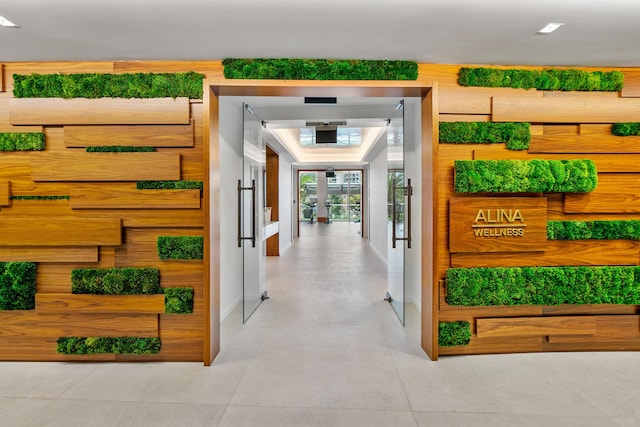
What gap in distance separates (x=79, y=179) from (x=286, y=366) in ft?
7.95

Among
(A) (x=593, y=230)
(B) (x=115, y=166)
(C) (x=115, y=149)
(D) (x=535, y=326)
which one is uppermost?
(C) (x=115, y=149)

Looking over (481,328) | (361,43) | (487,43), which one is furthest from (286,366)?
(487,43)

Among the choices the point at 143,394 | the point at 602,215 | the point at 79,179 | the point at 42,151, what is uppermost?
the point at 42,151

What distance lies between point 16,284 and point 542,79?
505cm

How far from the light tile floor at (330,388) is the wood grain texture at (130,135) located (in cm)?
195

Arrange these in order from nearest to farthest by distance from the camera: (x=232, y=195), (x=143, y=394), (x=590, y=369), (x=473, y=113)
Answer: (x=143, y=394)
(x=590, y=369)
(x=473, y=113)
(x=232, y=195)

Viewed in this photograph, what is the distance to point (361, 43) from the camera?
2.60 metres

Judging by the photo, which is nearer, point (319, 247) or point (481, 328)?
point (481, 328)

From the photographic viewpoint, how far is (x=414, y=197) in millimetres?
4445

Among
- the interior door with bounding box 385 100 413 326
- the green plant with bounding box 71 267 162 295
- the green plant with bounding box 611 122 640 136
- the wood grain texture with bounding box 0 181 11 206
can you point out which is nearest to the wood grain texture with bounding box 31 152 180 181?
the wood grain texture with bounding box 0 181 11 206

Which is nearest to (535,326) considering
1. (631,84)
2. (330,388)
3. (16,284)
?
(330,388)

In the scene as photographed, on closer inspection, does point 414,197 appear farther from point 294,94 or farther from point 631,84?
point 631,84

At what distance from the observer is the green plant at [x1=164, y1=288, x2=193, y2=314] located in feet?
9.48

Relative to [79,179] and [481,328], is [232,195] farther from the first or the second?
[481,328]
